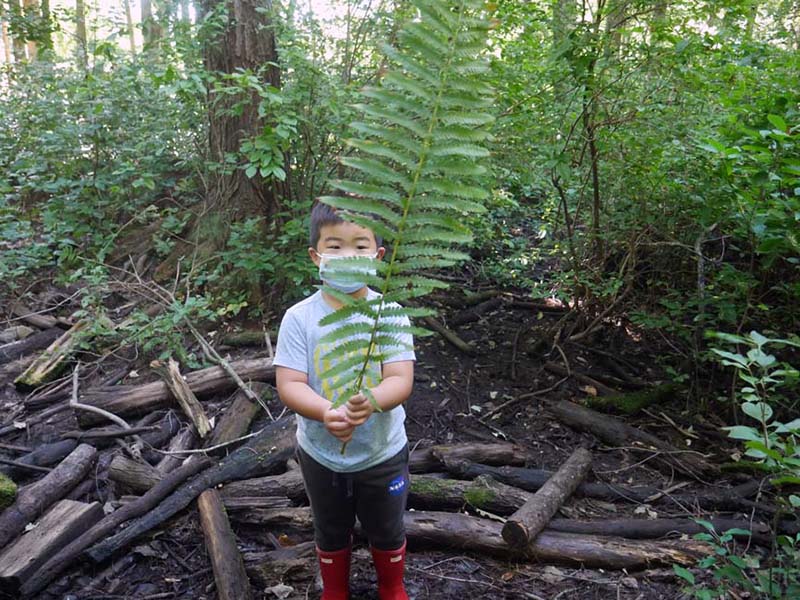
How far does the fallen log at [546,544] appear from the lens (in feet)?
Result: 9.55

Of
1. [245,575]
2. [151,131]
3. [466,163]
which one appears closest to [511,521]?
[245,575]

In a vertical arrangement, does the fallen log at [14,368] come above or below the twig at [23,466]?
above

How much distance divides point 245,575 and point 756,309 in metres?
3.45

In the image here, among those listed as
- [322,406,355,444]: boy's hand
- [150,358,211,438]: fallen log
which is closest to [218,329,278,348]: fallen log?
[150,358,211,438]: fallen log

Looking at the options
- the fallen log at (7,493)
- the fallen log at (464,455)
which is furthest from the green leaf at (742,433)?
the fallen log at (7,493)

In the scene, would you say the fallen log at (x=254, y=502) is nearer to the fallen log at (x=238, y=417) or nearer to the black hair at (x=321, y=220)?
the fallen log at (x=238, y=417)

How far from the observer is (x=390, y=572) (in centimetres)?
252

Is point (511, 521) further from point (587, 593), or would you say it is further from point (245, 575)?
point (245, 575)

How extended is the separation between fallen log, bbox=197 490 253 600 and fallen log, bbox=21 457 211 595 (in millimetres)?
227

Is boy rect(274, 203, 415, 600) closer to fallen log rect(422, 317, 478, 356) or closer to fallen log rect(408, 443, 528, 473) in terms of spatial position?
fallen log rect(408, 443, 528, 473)

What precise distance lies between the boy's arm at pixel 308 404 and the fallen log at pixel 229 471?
1483 millimetres

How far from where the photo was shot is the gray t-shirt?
2170 mm

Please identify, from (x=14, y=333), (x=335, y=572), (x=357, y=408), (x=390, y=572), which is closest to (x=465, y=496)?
(x=390, y=572)

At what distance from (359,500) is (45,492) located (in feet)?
6.52
